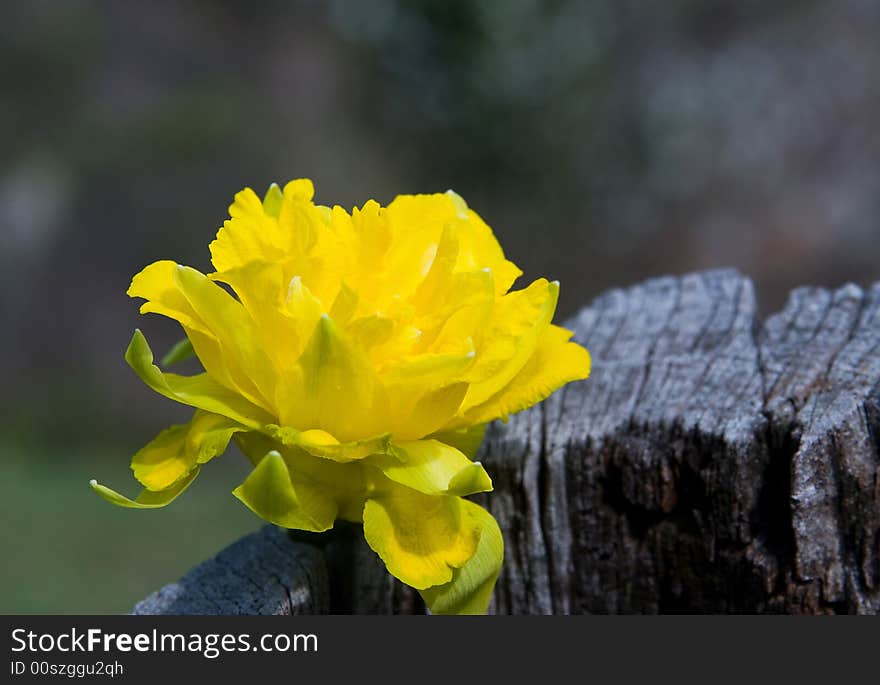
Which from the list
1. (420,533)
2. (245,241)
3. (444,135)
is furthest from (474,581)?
(444,135)

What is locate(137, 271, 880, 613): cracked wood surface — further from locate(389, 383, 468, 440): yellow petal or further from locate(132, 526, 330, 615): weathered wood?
locate(389, 383, 468, 440): yellow petal

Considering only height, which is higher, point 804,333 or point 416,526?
point 804,333

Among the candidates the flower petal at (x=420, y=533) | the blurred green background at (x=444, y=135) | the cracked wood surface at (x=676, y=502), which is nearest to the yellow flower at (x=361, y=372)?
the flower petal at (x=420, y=533)

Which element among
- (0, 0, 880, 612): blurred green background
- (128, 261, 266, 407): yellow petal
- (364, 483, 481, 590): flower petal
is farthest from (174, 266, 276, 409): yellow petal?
(0, 0, 880, 612): blurred green background

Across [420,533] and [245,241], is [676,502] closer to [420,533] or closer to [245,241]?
[420,533]

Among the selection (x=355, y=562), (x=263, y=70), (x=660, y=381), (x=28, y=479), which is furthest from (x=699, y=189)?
(x=355, y=562)

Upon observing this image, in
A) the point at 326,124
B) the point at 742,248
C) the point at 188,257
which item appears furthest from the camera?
the point at 326,124

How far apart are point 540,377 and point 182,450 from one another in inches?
9.5

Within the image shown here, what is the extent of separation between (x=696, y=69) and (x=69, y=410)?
6.47 feet

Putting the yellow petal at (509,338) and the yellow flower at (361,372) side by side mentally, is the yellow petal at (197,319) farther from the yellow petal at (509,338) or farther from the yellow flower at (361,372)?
the yellow petal at (509,338)

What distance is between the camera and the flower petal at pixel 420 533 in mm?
609

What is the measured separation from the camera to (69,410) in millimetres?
2398

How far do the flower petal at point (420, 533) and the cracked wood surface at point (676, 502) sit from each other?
113 millimetres

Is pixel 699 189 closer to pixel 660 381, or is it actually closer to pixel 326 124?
pixel 326 124
